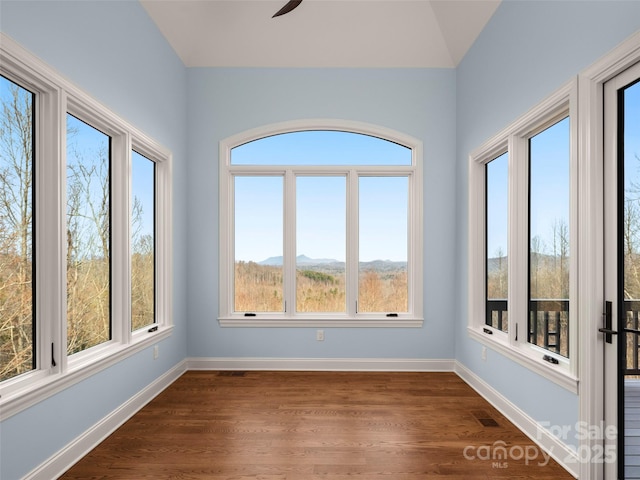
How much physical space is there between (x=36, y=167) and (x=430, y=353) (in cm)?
389

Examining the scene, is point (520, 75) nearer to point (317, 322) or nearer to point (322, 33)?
point (322, 33)

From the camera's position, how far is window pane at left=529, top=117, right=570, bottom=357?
8.14ft

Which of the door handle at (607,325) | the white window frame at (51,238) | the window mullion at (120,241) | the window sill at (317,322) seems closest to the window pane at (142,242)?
the window mullion at (120,241)

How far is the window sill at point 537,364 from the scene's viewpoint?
89.4 inches

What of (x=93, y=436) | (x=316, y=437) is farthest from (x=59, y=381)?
(x=316, y=437)

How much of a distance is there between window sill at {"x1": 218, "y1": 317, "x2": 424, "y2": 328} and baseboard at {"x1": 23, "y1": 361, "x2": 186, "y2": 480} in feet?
2.97

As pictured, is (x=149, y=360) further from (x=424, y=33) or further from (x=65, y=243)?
(x=424, y=33)

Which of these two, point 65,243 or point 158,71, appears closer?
point 65,243

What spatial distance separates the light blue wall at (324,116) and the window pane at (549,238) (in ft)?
4.39

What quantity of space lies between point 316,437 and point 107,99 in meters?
2.83

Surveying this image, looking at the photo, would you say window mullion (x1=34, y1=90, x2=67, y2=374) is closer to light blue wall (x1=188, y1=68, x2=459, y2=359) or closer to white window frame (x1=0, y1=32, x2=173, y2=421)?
white window frame (x1=0, y1=32, x2=173, y2=421)

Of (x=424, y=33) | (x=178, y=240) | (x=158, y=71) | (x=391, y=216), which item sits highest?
(x=424, y=33)

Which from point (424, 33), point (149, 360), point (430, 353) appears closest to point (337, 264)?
point (430, 353)

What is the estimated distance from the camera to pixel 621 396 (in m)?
2.00
